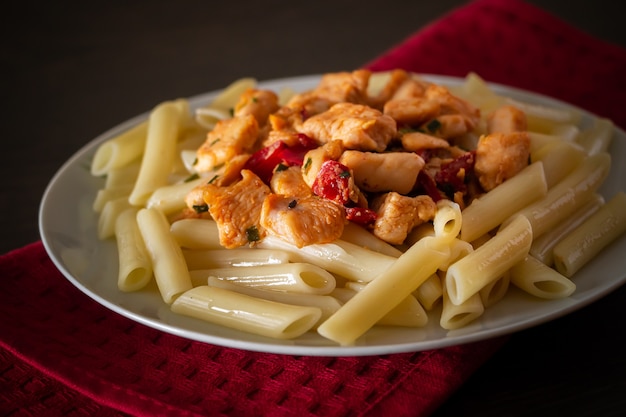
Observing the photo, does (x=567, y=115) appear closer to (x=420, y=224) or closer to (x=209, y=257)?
(x=420, y=224)

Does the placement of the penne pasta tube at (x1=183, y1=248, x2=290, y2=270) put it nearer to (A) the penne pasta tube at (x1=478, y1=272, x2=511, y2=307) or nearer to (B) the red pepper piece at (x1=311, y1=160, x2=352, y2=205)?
(B) the red pepper piece at (x1=311, y1=160, x2=352, y2=205)

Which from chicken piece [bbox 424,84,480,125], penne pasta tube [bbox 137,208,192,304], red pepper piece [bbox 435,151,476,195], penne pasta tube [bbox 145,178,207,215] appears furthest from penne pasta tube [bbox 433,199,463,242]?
penne pasta tube [bbox 145,178,207,215]

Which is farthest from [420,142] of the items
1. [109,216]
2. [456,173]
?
[109,216]

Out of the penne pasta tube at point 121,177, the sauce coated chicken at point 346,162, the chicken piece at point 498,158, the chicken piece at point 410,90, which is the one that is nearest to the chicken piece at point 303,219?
the sauce coated chicken at point 346,162

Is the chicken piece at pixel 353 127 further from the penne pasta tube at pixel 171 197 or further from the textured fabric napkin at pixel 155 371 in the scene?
the textured fabric napkin at pixel 155 371

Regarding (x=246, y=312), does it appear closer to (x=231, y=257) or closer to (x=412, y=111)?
(x=231, y=257)
